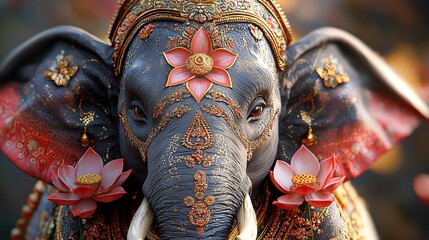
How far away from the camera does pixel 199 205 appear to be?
3465mm

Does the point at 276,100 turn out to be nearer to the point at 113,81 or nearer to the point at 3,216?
the point at 113,81

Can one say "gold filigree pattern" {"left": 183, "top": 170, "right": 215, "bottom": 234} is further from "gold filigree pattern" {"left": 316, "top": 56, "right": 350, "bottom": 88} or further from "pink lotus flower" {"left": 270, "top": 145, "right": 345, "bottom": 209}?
"gold filigree pattern" {"left": 316, "top": 56, "right": 350, "bottom": 88}

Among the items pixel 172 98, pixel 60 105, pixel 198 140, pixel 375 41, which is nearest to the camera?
pixel 198 140

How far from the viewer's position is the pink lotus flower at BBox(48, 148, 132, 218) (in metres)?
3.92

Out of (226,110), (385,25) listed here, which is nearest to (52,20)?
(385,25)

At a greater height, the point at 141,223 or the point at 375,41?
the point at 141,223

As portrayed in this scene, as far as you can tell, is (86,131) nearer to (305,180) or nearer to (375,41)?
(305,180)

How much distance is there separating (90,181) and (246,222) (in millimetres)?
636

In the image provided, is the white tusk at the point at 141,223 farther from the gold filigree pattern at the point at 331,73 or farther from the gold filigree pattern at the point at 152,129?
the gold filigree pattern at the point at 331,73

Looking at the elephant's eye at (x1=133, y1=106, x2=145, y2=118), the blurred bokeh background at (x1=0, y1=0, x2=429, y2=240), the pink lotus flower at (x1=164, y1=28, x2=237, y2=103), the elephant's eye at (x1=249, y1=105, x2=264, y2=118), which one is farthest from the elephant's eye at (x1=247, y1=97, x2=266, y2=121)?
the blurred bokeh background at (x1=0, y1=0, x2=429, y2=240)

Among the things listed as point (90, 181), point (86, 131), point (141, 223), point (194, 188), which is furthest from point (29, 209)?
point (194, 188)

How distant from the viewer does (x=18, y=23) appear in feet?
29.0

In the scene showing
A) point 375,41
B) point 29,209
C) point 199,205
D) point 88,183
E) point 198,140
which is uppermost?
point 198,140

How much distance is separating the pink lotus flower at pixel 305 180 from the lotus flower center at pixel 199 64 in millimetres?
423
